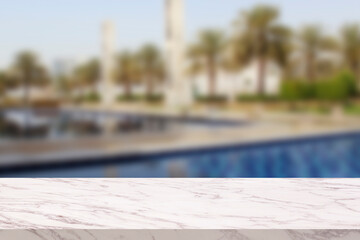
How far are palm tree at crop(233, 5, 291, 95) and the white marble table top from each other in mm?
14268

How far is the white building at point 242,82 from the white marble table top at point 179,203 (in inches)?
573

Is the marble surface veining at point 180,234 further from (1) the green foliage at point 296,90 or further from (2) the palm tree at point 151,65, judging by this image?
(2) the palm tree at point 151,65

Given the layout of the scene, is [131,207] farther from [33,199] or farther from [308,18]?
[308,18]

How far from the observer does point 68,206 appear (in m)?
1.44

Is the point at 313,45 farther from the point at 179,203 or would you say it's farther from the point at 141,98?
the point at 179,203

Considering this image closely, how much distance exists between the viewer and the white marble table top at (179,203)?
1.26 meters

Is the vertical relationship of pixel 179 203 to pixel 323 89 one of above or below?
above

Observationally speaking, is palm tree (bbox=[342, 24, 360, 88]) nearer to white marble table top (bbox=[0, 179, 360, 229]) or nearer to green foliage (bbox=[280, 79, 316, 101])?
green foliage (bbox=[280, 79, 316, 101])

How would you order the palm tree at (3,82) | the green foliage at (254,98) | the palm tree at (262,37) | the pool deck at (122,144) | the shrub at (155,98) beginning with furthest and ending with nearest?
1. the shrub at (155,98)
2. the palm tree at (3,82)
3. the green foliage at (254,98)
4. the palm tree at (262,37)
5. the pool deck at (122,144)

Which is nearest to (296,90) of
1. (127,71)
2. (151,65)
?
(151,65)

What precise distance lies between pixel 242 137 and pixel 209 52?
899 centimetres

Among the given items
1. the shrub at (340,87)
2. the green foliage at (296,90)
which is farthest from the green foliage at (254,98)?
the shrub at (340,87)

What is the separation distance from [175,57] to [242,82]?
9.02 feet

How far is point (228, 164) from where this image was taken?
6.91 metres
